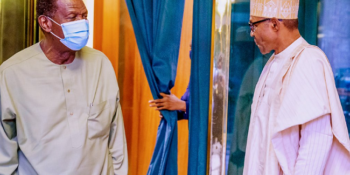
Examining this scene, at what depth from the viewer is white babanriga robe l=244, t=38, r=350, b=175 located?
72.7 inches

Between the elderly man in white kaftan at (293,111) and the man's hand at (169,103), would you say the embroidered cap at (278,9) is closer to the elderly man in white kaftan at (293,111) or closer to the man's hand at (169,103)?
the elderly man in white kaftan at (293,111)

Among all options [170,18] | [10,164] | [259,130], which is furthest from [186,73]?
[10,164]

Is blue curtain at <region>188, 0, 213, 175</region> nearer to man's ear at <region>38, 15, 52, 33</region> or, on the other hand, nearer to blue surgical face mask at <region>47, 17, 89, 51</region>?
blue surgical face mask at <region>47, 17, 89, 51</region>

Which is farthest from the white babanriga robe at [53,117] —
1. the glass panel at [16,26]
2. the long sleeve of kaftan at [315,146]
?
the glass panel at [16,26]

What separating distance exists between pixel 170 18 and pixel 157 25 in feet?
0.35

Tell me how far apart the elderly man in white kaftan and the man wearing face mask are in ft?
2.49

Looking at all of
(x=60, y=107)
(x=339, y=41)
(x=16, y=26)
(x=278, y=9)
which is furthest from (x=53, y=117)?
(x=339, y=41)

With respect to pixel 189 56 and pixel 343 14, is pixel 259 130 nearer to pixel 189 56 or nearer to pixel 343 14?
pixel 189 56

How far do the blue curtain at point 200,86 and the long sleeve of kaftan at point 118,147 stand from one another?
0.75 metres

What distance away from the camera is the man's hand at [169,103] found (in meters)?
2.77

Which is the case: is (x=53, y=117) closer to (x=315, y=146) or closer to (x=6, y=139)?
(x=6, y=139)

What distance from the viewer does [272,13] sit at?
6.95 feet

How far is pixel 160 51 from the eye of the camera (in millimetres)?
2736

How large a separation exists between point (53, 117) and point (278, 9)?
4.10ft
